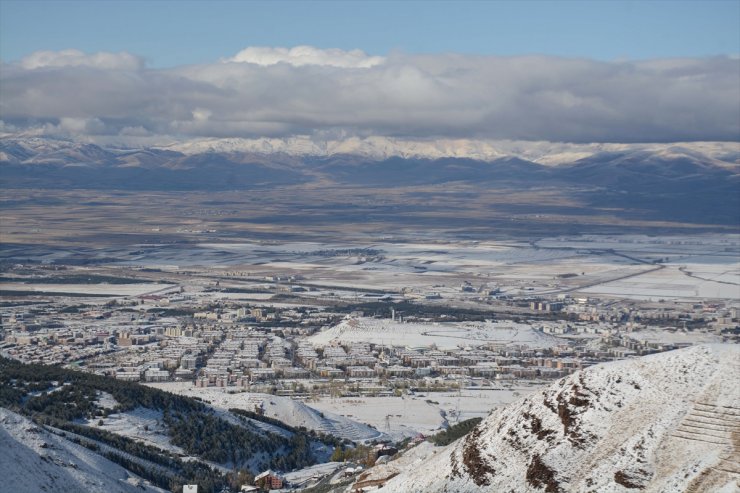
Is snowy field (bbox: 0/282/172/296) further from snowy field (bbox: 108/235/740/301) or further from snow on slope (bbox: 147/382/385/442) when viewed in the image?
snow on slope (bbox: 147/382/385/442)

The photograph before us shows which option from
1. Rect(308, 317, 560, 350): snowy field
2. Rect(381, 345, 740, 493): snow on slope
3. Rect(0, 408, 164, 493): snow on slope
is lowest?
Rect(308, 317, 560, 350): snowy field

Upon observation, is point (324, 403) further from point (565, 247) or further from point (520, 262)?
point (565, 247)

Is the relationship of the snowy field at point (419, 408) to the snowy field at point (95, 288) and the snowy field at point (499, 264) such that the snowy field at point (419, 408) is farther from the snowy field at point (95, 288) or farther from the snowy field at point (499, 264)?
the snowy field at point (95, 288)

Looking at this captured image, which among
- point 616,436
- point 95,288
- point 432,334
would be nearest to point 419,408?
point 432,334

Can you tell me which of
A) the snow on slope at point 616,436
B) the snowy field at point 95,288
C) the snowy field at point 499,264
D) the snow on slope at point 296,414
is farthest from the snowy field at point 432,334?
the snow on slope at point 616,436

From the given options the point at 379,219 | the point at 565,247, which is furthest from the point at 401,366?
the point at 379,219

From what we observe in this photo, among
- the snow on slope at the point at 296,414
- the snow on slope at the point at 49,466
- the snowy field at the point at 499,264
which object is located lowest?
the snowy field at the point at 499,264

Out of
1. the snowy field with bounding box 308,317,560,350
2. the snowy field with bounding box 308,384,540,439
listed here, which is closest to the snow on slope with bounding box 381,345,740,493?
the snowy field with bounding box 308,384,540,439

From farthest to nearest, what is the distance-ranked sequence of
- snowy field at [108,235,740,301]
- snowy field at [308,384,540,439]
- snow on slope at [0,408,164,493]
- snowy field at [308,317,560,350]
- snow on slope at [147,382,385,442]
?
snowy field at [108,235,740,301] → snowy field at [308,317,560,350] → snowy field at [308,384,540,439] → snow on slope at [147,382,385,442] → snow on slope at [0,408,164,493]
